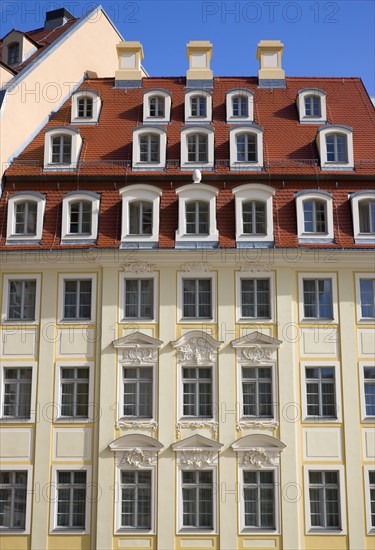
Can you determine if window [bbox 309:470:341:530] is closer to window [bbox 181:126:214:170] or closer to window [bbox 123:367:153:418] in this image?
window [bbox 123:367:153:418]

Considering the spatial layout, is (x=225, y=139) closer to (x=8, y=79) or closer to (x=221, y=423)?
(x=8, y=79)

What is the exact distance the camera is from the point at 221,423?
2823cm

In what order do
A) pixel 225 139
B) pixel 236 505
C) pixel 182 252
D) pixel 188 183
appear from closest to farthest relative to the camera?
pixel 236 505
pixel 182 252
pixel 188 183
pixel 225 139

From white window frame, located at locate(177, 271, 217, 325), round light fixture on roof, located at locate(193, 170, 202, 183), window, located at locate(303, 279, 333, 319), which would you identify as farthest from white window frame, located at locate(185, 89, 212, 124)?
window, located at locate(303, 279, 333, 319)

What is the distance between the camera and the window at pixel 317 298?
29.5m

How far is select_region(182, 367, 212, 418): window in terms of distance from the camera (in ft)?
93.8

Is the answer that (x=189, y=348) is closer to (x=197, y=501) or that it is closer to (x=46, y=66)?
(x=197, y=501)

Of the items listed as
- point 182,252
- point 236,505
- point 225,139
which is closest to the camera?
point 236,505

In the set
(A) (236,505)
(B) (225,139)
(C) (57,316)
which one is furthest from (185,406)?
(B) (225,139)

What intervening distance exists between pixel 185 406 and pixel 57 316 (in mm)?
5418

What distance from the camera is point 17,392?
29.0m

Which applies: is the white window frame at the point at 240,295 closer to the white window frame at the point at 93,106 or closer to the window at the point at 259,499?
the window at the point at 259,499

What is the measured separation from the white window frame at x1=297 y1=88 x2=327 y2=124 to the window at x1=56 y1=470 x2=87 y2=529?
1697 cm

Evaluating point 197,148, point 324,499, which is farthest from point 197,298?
point 324,499
